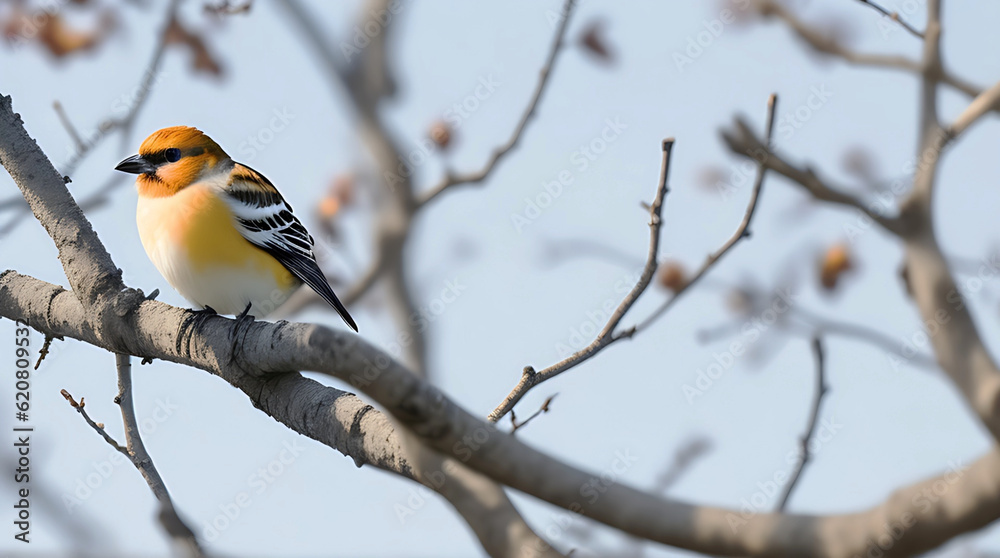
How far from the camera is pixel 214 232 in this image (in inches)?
196

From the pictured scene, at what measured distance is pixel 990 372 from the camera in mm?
1939

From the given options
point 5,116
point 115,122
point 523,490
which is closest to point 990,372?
point 523,490

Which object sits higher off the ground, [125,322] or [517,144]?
[517,144]

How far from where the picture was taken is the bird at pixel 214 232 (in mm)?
4945

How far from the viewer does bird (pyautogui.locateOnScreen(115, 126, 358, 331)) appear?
4.95 meters

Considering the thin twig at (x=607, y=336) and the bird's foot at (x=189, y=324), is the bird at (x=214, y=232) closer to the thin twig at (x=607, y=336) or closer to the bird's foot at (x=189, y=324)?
the bird's foot at (x=189, y=324)

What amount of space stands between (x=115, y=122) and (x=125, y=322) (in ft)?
6.77

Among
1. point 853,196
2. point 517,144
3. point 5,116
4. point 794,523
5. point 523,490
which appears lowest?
point 794,523

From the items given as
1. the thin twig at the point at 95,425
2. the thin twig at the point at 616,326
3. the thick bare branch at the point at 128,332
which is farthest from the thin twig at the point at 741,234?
the thin twig at the point at 95,425

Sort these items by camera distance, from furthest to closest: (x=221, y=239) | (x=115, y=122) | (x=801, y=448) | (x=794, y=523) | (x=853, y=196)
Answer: (x=115, y=122)
(x=221, y=239)
(x=801, y=448)
(x=853, y=196)
(x=794, y=523)

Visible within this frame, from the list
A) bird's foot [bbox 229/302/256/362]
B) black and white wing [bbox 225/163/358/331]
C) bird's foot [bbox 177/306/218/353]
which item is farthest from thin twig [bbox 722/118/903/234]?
black and white wing [bbox 225/163/358/331]

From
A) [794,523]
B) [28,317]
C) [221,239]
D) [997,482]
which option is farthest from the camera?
[221,239]

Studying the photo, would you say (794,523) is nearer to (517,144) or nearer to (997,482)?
(997,482)

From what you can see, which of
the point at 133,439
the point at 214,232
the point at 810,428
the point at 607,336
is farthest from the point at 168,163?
the point at 810,428
